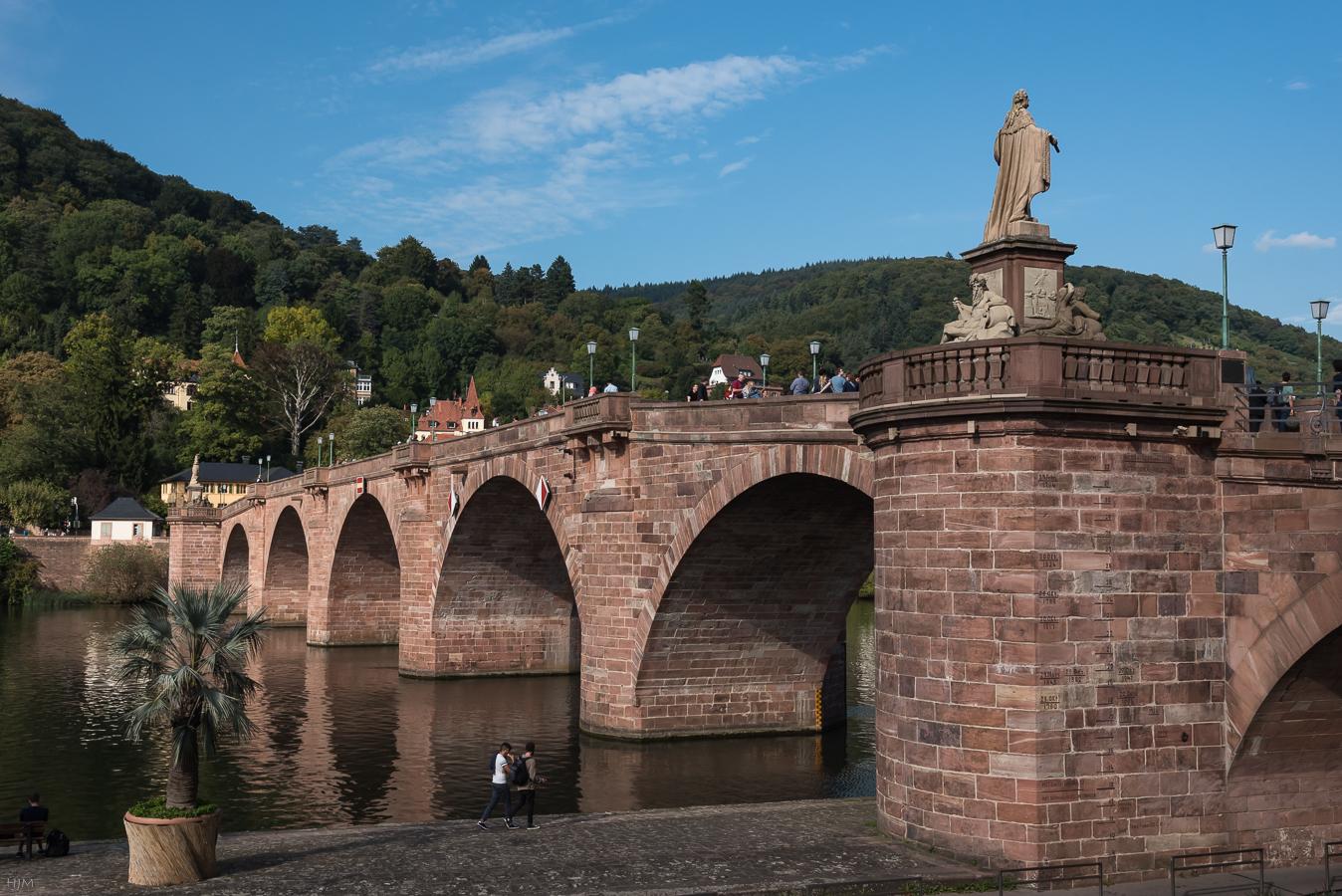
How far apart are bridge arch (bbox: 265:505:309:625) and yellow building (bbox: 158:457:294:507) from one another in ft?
119

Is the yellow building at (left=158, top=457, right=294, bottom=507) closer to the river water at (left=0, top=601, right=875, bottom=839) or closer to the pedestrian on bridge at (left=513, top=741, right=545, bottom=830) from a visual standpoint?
the river water at (left=0, top=601, right=875, bottom=839)

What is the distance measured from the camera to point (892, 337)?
136 meters

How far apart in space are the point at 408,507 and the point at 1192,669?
3229 cm

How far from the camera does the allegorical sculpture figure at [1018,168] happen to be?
658 inches

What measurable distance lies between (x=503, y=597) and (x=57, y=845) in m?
25.6

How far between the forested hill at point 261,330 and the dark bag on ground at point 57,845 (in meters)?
53.2

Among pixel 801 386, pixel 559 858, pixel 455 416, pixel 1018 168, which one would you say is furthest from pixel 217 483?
pixel 1018 168

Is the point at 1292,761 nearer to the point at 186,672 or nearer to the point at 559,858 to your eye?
the point at 559,858

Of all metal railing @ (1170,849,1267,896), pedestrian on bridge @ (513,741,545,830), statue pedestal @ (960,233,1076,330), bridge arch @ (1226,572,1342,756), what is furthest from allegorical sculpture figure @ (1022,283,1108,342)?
pedestrian on bridge @ (513,741,545,830)

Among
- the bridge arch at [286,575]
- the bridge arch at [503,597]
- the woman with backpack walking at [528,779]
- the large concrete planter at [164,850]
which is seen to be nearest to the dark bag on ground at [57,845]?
the large concrete planter at [164,850]

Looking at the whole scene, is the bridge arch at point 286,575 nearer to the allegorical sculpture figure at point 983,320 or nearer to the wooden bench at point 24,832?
the wooden bench at point 24,832

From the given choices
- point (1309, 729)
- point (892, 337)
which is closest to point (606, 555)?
point (1309, 729)

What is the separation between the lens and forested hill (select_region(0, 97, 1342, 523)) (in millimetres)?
101562

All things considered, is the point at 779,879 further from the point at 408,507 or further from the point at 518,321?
the point at 518,321
